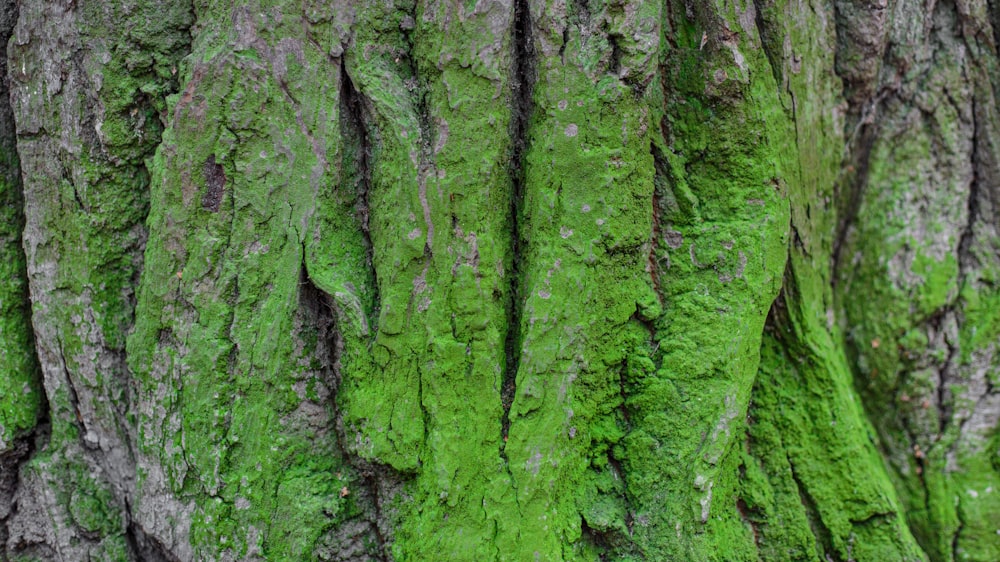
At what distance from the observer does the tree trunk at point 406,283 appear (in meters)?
2.01

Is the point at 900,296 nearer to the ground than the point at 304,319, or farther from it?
nearer to the ground

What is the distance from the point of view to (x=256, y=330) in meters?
2.04

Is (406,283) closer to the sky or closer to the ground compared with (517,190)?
closer to the ground

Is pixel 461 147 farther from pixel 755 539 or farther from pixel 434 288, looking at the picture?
pixel 755 539

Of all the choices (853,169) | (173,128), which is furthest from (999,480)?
A: (173,128)

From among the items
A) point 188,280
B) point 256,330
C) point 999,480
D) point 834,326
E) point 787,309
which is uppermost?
point 188,280

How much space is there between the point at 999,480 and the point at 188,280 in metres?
3.08

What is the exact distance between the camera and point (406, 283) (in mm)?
2031

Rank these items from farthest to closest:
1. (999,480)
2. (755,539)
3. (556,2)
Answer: (999,480) → (755,539) → (556,2)

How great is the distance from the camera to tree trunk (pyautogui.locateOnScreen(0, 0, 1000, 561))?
2012mm

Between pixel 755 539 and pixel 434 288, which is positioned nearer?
pixel 434 288

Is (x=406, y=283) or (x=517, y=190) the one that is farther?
(x=517, y=190)

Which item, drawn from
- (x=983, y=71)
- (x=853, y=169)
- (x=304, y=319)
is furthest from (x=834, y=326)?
(x=304, y=319)

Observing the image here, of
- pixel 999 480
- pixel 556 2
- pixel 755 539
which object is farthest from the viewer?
pixel 999 480
